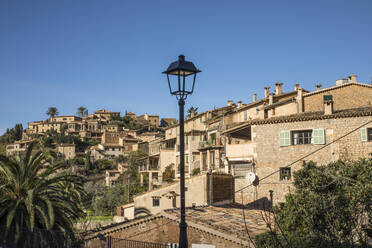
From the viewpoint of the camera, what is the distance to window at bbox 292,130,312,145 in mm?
25875

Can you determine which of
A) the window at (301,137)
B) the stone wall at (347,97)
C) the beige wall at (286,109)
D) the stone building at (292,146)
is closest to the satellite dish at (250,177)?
the stone building at (292,146)

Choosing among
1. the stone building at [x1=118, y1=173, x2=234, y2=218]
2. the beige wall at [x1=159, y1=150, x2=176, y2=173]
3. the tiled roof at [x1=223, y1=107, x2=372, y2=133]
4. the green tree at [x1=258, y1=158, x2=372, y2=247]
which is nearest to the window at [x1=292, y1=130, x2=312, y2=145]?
the tiled roof at [x1=223, y1=107, x2=372, y2=133]

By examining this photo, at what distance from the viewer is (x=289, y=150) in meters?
26.1

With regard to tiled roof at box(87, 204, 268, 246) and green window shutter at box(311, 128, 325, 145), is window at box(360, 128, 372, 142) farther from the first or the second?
tiled roof at box(87, 204, 268, 246)

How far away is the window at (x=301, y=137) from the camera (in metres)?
25.9

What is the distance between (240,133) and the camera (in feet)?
108

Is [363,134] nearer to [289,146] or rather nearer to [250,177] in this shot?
[289,146]

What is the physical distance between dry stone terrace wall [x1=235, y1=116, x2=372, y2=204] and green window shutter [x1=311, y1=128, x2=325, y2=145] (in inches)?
10.1

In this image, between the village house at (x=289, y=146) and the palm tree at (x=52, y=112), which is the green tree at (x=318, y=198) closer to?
the village house at (x=289, y=146)

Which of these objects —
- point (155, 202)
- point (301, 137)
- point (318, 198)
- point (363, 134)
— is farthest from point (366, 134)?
point (155, 202)

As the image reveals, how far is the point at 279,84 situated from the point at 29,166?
2832cm

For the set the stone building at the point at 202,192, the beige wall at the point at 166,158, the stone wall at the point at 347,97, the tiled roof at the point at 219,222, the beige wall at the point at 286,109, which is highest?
the stone wall at the point at 347,97

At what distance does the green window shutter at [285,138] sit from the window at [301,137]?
0.37m

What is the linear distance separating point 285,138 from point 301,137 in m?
1.05
